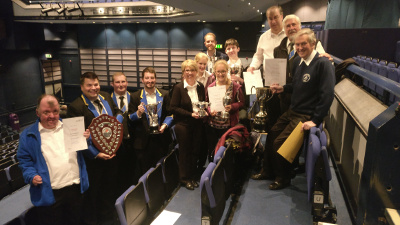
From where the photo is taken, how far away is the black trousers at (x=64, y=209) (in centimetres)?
228

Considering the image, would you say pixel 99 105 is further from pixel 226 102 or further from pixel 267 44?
pixel 267 44

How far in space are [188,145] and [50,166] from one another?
144cm

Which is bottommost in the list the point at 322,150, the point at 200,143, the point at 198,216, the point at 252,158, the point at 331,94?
the point at 198,216

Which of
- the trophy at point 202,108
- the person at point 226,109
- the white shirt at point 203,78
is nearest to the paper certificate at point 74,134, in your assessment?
the trophy at point 202,108

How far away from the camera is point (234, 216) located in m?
2.51

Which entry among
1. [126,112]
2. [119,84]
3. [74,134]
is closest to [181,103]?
[126,112]

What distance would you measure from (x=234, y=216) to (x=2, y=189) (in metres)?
3.87

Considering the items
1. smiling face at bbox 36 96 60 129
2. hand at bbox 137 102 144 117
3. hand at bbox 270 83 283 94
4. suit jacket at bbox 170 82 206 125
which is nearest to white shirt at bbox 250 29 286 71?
hand at bbox 270 83 283 94

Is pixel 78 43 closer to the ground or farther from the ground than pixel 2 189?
farther from the ground

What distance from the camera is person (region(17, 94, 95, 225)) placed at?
7.17ft

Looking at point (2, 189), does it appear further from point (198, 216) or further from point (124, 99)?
point (198, 216)

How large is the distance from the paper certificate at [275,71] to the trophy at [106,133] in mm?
1568

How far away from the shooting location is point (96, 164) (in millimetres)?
2725

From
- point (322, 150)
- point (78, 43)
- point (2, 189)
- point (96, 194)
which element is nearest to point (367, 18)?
point (322, 150)
